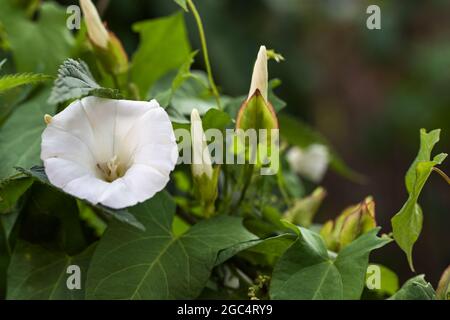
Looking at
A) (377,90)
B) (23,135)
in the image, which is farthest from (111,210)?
(377,90)

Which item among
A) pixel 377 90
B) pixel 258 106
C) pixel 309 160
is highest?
pixel 258 106

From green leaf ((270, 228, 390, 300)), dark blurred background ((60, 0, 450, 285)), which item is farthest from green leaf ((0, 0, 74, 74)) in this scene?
dark blurred background ((60, 0, 450, 285))

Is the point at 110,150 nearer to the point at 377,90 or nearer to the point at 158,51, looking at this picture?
the point at 158,51

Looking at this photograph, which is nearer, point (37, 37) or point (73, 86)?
point (73, 86)

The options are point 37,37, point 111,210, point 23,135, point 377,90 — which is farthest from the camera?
point 377,90

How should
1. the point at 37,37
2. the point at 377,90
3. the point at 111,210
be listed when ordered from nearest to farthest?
the point at 111,210 → the point at 37,37 → the point at 377,90

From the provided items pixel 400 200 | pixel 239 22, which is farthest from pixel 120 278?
pixel 400 200
